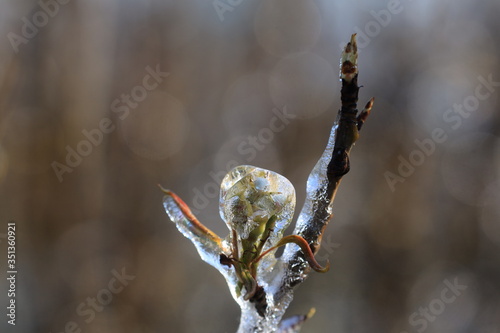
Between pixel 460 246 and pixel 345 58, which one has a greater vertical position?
pixel 345 58

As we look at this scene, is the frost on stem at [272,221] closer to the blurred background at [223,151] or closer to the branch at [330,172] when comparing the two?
the branch at [330,172]

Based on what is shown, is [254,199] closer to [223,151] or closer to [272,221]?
[272,221]

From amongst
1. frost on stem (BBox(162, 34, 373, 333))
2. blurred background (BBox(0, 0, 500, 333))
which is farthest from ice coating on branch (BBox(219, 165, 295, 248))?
blurred background (BBox(0, 0, 500, 333))

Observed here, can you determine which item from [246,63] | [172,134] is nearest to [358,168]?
[246,63]

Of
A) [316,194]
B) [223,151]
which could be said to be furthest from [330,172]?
[223,151]

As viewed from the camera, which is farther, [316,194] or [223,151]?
[223,151]

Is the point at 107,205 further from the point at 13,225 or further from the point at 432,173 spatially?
the point at 432,173
